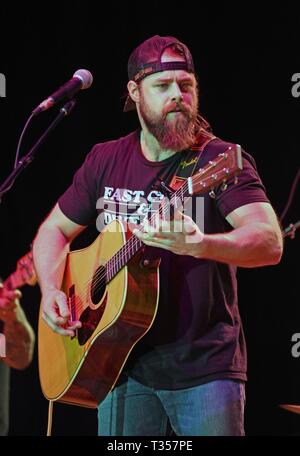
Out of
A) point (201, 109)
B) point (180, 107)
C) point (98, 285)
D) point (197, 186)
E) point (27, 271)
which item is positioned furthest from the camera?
point (201, 109)

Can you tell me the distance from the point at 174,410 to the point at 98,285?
650 mm

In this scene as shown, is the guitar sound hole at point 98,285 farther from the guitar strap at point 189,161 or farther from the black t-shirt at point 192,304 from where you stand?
the guitar strap at point 189,161

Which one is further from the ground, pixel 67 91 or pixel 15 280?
pixel 67 91

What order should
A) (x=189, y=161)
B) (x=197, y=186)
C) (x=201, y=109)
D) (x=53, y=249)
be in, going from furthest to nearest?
1. (x=201, y=109)
2. (x=53, y=249)
3. (x=189, y=161)
4. (x=197, y=186)

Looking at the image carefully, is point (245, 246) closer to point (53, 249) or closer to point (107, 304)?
point (107, 304)

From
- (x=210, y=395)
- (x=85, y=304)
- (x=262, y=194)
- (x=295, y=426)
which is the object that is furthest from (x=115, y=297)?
(x=295, y=426)

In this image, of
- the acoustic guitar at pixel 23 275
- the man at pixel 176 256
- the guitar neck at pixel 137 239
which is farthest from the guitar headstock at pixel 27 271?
the guitar neck at pixel 137 239

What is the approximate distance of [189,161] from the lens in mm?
2832

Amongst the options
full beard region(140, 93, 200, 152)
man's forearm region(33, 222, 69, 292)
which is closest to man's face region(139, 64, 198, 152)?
full beard region(140, 93, 200, 152)

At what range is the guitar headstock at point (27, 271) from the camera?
3.83 meters

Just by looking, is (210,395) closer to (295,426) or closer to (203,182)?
(203,182)

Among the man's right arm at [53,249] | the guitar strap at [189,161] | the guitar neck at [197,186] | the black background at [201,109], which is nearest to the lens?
the guitar neck at [197,186]

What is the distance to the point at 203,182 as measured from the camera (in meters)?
2.52

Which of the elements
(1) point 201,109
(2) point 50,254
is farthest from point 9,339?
(1) point 201,109
